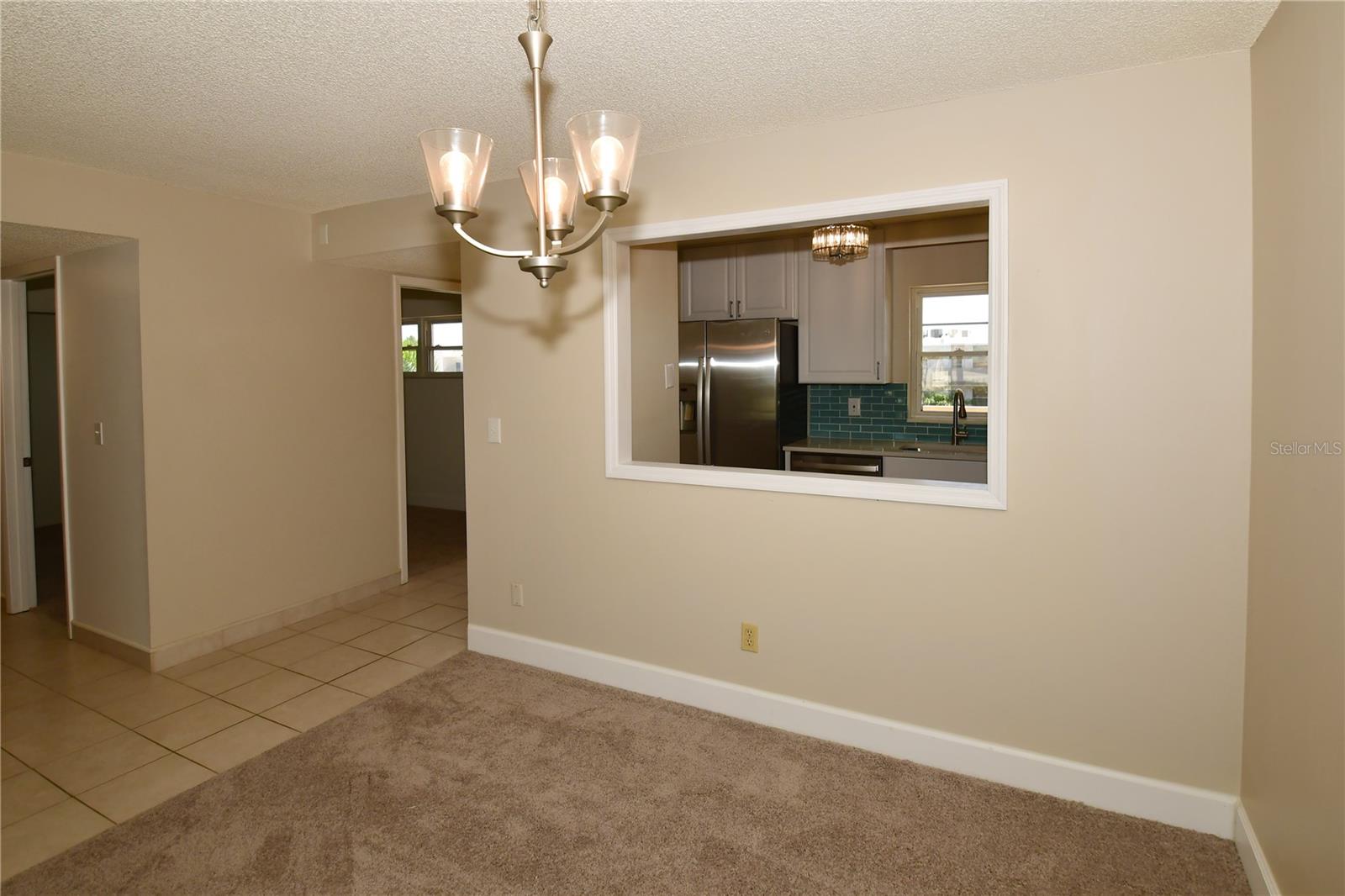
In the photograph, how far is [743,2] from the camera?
1.88 metres

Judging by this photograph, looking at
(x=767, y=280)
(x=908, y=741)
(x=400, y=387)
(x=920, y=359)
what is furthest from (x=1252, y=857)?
(x=400, y=387)

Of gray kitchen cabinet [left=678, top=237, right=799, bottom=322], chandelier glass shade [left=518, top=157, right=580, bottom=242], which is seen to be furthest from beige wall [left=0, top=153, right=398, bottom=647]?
chandelier glass shade [left=518, top=157, right=580, bottom=242]

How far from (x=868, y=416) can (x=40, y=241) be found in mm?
4794

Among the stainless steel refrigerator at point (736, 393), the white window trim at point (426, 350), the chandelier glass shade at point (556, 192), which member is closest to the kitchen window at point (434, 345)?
the white window trim at point (426, 350)

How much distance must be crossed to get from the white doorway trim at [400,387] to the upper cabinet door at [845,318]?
2.39m

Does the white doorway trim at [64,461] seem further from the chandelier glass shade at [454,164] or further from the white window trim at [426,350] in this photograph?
the white window trim at [426,350]

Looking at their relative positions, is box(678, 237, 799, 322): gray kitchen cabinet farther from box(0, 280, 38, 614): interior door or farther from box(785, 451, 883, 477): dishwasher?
box(0, 280, 38, 614): interior door

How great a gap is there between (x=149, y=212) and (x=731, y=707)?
3.56 metres

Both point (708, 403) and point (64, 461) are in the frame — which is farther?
point (708, 403)

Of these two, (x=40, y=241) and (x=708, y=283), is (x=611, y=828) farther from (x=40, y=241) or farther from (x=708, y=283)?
(x=40, y=241)

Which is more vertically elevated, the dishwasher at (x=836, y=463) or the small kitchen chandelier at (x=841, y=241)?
the small kitchen chandelier at (x=841, y=241)

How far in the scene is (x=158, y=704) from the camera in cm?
325

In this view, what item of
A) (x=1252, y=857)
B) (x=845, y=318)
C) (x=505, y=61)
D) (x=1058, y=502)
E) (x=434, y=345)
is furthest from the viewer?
(x=434, y=345)

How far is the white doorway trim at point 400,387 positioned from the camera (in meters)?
4.86
